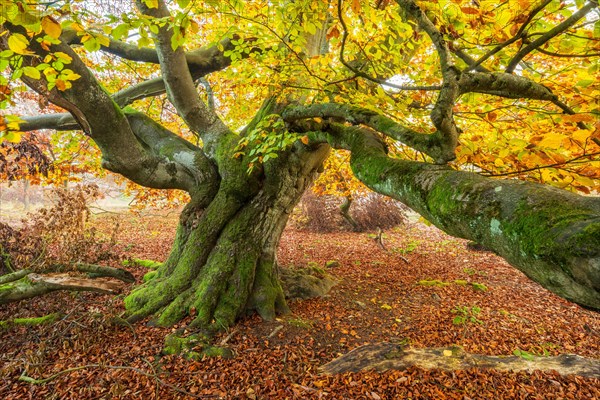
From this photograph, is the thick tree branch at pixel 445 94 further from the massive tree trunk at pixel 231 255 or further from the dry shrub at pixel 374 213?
the dry shrub at pixel 374 213

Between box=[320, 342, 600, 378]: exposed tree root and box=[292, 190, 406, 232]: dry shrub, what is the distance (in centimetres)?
974

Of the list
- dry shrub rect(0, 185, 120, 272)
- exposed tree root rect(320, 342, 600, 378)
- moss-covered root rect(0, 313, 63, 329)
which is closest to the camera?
exposed tree root rect(320, 342, 600, 378)

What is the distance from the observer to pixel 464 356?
352cm

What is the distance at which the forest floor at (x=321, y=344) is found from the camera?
304cm

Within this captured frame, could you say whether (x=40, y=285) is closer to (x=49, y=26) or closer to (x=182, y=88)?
(x=182, y=88)

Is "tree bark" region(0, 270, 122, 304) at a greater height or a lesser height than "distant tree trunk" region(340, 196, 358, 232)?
lesser

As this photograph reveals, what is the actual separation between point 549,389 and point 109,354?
491cm

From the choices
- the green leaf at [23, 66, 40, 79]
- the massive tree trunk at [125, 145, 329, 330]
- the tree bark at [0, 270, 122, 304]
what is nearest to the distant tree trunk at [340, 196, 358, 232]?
the massive tree trunk at [125, 145, 329, 330]

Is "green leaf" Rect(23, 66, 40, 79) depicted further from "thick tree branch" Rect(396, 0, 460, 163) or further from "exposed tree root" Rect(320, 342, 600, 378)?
"exposed tree root" Rect(320, 342, 600, 378)

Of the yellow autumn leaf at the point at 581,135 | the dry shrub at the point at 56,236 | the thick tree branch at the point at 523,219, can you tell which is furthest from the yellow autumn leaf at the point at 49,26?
the dry shrub at the point at 56,236

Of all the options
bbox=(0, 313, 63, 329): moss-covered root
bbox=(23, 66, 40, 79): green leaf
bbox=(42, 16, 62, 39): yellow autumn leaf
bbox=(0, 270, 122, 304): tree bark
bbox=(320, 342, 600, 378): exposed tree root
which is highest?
bbox=(42, 16, 62, 39): yellow autumn leaf

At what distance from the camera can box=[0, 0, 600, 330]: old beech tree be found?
1.68 metres

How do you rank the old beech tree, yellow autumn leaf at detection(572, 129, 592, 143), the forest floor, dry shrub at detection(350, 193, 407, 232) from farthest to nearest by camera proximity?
dry shrub at detection(350, 193, 407, 232) → the forest floor → yellow autumn leaf at detection(572, 129, 592, 143) → the old beech tree

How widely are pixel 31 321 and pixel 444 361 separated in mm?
5429
